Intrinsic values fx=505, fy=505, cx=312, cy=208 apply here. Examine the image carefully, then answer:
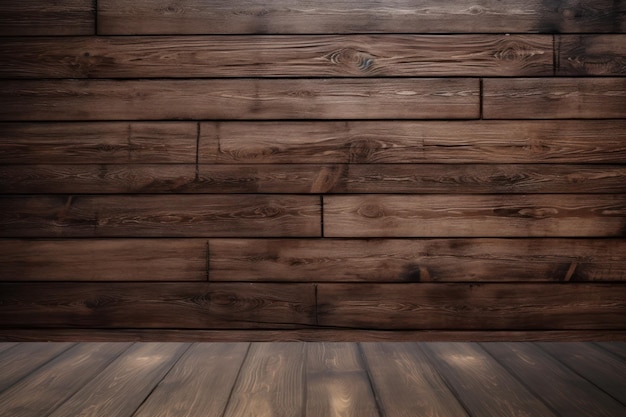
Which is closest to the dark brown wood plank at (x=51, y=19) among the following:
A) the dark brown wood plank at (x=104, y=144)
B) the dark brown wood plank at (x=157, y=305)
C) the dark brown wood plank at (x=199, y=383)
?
the dark brown wood plank at (x=104, y=144)

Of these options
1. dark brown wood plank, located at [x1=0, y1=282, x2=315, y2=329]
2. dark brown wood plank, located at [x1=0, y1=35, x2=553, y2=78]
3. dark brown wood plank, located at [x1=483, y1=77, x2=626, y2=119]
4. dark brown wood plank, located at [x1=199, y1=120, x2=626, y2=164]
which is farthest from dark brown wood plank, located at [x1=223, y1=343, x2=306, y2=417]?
dark brown wood plank, located at [x1=483, y1=77, x2=626, y2=119]

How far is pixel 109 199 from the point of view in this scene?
1.79 meters

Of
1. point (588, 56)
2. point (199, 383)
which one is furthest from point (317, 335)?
point (588, 56)

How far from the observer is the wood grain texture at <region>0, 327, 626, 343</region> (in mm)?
1777

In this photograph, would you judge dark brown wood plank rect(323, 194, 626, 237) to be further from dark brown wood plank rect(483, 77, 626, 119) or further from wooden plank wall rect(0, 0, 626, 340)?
dark brown wood plank rect(483, 77, 626, 119)

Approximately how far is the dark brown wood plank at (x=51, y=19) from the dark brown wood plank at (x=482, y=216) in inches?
44.9

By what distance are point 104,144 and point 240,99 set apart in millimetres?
508

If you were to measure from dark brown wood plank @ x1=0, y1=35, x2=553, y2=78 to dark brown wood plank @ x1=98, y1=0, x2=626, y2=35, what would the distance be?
0.11 ft

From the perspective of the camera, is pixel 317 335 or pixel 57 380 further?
pixel 317 335

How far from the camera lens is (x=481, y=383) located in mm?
1385

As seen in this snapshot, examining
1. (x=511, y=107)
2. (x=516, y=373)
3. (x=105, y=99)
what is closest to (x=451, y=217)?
(x=511, y=107)

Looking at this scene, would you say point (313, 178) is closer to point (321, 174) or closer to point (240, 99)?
point (321, 174)

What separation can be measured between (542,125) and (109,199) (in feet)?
5.09

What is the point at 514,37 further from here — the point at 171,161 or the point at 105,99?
the point at 105,99
